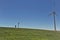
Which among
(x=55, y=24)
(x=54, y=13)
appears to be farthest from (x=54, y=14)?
(x=55, y=24)

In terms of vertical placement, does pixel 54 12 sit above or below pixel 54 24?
above

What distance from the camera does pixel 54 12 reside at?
145 ft

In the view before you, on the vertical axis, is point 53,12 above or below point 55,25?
above

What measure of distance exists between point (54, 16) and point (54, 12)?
135cm

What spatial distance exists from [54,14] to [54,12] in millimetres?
665

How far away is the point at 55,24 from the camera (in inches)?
1686

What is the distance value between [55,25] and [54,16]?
2.76m

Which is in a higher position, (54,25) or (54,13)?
(54,13)

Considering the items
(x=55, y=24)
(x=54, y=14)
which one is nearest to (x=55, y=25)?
(x=55, y=24)

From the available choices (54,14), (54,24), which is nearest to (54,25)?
(54,24)

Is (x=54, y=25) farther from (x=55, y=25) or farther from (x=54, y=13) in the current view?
(x=54, y=13)

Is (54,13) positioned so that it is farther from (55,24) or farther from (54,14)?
(55,24)

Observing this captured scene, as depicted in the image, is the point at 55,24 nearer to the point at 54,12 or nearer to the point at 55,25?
the point at 55,25

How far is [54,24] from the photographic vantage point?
139 ft
